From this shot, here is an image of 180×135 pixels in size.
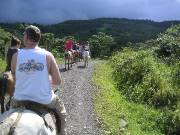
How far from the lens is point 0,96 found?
13484 mm

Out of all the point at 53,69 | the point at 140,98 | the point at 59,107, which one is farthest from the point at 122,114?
the point at 53,69

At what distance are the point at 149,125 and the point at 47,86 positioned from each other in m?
10.7

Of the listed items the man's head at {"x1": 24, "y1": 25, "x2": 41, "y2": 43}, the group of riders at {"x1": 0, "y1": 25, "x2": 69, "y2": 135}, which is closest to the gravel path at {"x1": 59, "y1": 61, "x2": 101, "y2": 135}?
the group of riders at {"x1": 0, "y1": 25, "x2": 69, "y2": 135}

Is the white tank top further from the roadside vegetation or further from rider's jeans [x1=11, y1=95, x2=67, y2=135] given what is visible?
the roadside vegetation

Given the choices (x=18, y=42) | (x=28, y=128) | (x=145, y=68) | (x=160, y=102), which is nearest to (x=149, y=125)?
(x=160, y=102)

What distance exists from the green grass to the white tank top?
6802mm

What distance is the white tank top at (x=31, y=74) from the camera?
800 centimetres

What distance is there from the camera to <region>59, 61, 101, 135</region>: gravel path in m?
15.0

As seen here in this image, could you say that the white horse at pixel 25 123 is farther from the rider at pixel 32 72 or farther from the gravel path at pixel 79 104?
the gravel path at pixel 79 104

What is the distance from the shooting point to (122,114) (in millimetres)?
17891

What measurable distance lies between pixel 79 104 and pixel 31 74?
1078 cm

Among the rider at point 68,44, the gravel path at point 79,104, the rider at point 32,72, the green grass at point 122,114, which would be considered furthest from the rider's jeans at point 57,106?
the rider at point 68,44

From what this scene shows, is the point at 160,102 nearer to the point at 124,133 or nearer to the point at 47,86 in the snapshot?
the point at 124,133

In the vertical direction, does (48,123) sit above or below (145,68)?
above
